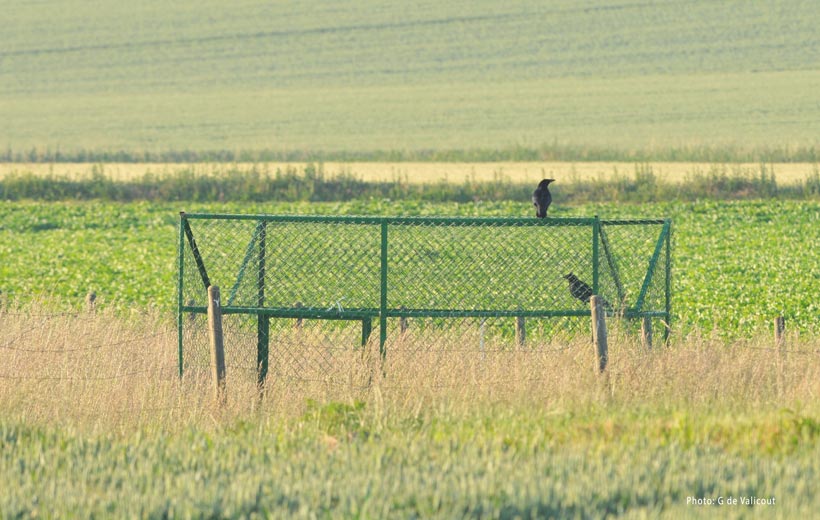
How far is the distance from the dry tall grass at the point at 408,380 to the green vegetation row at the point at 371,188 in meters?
29.1

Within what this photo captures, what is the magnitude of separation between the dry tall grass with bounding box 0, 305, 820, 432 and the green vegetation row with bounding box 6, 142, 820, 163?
4183cm

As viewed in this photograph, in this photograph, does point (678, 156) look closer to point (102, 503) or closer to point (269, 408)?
point (269, 408)

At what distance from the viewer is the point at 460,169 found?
54.5m

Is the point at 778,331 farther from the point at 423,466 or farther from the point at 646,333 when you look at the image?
the point at 423,466

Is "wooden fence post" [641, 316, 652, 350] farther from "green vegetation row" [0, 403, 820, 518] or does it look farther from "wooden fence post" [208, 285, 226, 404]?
"wooden fence post" [208, 285, 226, 404]

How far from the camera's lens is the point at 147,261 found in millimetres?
26188

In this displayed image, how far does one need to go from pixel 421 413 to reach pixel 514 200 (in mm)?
31737

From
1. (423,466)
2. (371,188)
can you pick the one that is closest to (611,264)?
(423,466)

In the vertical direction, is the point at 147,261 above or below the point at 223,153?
below

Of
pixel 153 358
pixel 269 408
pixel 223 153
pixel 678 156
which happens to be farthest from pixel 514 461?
pixel 223 153

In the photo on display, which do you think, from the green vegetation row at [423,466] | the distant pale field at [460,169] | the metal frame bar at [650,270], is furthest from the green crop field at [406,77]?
the green vegetation row at [423,466]

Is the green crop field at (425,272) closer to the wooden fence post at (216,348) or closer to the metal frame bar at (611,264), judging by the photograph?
the wooden fence post at (216,348)

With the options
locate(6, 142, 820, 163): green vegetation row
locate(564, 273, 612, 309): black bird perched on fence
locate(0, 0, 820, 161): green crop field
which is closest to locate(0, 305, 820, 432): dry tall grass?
locate(564, 273, 612, 309): black bird perched on fence

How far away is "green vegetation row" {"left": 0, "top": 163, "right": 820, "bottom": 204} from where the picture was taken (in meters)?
41.2
